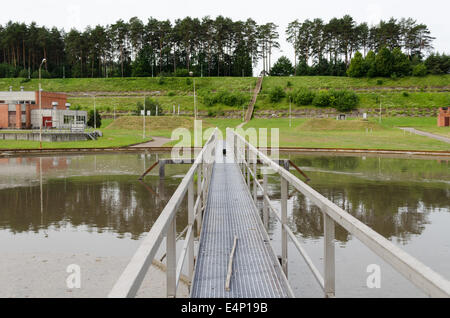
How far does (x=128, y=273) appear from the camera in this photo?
1.84 metres

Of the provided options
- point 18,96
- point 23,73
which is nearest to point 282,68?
point 23,73

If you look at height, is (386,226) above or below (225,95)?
below

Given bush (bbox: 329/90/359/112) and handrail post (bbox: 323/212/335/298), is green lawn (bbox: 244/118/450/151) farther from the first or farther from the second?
handrail post (bbox: 323/212/335/298)

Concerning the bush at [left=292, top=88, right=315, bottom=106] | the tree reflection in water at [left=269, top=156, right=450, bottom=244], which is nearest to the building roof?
the tree reflection in water at [left=269, top=156, right=450, bottom=244]

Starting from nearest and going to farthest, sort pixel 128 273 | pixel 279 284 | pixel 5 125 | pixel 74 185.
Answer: pixel 128 273, pixel 279 284, pixel 74 185, pixel 5 125

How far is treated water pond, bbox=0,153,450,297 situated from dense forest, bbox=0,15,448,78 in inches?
4023

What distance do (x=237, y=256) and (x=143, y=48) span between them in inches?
4829

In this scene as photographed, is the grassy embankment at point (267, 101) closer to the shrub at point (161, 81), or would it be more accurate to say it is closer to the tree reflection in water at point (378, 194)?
the shrub at point (161, 81)

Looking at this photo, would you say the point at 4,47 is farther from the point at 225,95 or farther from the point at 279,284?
the point at 279,284

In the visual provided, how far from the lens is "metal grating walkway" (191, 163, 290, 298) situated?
166 inches

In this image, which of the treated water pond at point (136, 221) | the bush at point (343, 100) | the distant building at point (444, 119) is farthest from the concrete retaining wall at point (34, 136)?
the bush at point (343, 100)

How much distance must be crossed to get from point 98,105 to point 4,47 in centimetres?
6010
